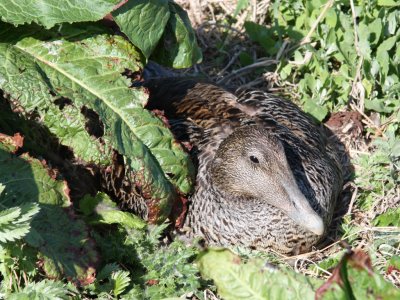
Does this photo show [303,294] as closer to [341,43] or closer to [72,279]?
[72,279]

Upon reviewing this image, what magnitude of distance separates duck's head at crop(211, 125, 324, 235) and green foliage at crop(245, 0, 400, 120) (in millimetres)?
1178

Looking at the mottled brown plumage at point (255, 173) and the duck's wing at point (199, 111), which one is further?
the duck's wing at point (199, 111)

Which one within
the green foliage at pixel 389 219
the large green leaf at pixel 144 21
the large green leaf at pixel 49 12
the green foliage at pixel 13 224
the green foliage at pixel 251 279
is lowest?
the green foliage at pixel 389 219

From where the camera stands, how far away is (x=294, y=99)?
580 cm

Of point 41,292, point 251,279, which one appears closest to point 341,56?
point 41,292

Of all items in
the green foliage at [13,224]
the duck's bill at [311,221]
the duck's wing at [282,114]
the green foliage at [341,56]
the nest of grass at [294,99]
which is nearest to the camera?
the green foliage at [13,224]

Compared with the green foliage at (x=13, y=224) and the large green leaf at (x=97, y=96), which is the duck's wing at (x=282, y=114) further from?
the green foliage at (x=13, y=224)

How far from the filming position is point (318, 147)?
489 cm

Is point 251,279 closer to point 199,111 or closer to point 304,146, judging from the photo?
point 304,146

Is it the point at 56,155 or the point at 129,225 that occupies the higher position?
the point at 56,155

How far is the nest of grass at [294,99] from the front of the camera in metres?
4.51

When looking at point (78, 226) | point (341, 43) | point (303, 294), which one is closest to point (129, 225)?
point (78, 226)

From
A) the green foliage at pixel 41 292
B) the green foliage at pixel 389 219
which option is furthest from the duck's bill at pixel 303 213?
the green foliage at pixel 41 292

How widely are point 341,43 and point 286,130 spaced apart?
1106 mm
